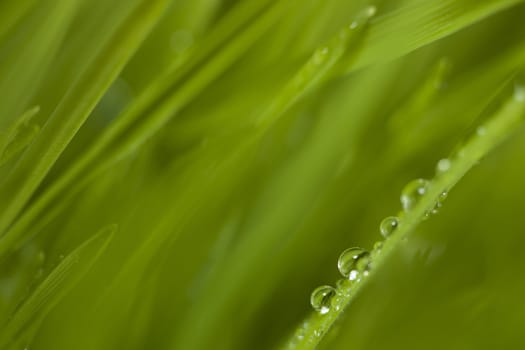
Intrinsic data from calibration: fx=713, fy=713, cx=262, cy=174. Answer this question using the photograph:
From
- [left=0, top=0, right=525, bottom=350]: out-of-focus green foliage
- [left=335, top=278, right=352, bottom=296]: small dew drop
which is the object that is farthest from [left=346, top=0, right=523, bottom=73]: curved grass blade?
[left=335, top=278, right=352, bottom=296]: small dew drop

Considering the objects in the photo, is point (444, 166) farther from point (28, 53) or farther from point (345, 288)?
point (28, 53)

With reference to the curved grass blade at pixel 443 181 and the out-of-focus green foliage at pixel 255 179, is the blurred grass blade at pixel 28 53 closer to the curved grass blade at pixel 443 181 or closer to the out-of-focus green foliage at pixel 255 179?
the out-of-focus green foliage at pixel 255 179

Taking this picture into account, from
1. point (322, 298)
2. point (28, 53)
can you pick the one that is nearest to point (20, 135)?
point (28, 53)

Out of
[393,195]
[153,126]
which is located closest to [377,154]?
[393,195]

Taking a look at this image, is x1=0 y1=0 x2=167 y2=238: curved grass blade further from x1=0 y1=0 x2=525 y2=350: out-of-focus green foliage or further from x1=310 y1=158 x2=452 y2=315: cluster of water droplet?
x1=310 y1=158 x2=452 y2=315: cluster of water droplet

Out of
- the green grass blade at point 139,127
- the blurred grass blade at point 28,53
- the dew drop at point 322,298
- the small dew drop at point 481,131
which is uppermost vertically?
the blurred grass blade at point 28,53

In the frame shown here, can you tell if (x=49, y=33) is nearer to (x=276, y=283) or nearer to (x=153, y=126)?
(x=153, y=126)

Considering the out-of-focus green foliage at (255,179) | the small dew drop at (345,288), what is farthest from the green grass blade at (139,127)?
the small dew drop at (345,288)
